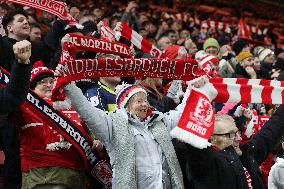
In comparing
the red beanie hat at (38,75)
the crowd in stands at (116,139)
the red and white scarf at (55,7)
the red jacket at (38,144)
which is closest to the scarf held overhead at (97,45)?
the crowd in stands at (116,139)

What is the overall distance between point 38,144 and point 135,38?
2.63m

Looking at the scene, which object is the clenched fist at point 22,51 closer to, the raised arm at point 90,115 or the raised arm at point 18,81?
the raised arm at point 18,81

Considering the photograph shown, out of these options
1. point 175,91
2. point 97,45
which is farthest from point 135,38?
point 97,45

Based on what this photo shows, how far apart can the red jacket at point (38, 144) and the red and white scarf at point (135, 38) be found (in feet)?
→ 7.62

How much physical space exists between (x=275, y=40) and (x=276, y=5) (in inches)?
300

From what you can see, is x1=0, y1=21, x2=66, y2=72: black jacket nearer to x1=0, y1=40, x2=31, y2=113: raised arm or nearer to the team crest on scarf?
x1=0, y1=40, x2=31, y2=113: raised arm

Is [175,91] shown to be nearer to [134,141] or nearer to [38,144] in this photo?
[134,141]

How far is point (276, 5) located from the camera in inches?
971

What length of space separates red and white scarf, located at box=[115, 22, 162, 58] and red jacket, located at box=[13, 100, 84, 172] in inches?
91.5

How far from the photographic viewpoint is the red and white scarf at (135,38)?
629cm

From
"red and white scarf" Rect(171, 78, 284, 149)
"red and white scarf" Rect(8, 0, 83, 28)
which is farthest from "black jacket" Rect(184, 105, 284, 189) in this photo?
"red and white scarf" Rect(8, 0, 83, 28)

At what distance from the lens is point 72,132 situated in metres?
4.08

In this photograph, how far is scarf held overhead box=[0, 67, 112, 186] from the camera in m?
4.04

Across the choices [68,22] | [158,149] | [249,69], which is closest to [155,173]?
[158,149]
